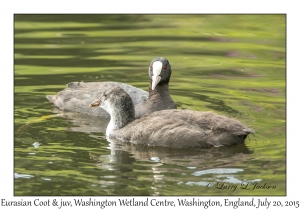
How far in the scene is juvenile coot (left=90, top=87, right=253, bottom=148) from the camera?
9812 millimetres

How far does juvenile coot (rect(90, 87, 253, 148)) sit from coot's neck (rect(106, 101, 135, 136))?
99 mm

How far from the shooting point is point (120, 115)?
10688mm

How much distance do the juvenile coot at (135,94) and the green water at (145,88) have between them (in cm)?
30

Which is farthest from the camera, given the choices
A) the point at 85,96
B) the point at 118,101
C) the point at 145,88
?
the point at 145,88

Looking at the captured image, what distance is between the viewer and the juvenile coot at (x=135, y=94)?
11586 mm

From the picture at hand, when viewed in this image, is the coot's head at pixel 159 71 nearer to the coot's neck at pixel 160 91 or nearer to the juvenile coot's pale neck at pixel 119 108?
the coot's neck at pixel 160 91

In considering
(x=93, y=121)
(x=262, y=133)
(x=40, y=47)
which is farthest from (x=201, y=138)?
(x=40, y=47)

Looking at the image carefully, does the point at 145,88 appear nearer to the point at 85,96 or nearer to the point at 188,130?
the point at 85,96

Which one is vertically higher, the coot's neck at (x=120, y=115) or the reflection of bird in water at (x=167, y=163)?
the coot's neck at (x=120, y=115)

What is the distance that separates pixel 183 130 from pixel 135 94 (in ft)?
7.66

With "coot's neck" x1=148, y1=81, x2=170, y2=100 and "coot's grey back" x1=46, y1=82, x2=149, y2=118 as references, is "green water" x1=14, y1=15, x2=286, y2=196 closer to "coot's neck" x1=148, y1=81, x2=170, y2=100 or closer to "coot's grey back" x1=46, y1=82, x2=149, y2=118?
"coot's grey back" x1=46, y1=82, x2=149, y2=118

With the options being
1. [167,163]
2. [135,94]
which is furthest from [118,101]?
[167,163]

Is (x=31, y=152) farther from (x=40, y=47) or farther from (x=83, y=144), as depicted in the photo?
(x=40, y=47)

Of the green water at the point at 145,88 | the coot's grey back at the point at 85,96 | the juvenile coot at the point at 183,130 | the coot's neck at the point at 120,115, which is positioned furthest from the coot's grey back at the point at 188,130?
the coot's grey back at the point at 85,96
